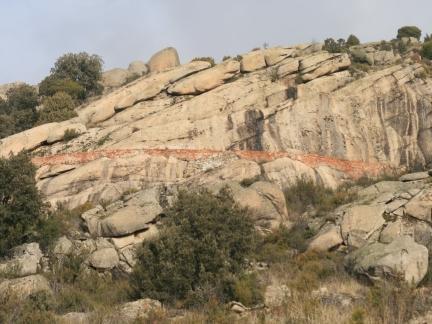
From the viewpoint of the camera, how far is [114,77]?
47.8 meters

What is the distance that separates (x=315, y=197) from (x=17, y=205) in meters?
11.1

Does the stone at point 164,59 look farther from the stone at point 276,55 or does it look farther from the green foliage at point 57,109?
the stone at point 276,55

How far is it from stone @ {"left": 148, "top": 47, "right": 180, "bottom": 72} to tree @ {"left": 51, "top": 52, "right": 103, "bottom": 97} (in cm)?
422

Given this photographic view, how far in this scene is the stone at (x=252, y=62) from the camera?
31828 millimetres

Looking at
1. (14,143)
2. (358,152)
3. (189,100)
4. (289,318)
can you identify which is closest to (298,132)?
(358,152)

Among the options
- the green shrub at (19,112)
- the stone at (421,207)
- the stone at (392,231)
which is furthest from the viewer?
the green shrub at (19,112)

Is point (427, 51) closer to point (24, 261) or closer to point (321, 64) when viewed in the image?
point (321, 64)

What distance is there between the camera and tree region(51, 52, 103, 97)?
43.6m

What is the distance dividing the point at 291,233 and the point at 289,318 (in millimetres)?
9764

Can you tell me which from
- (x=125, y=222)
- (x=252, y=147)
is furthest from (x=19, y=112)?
(x=125, y=222)

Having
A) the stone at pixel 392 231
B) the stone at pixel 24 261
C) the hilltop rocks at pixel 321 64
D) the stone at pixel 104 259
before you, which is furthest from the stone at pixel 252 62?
the stone at pixel 24 261

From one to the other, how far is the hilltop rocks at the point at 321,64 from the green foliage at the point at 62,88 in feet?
53.6

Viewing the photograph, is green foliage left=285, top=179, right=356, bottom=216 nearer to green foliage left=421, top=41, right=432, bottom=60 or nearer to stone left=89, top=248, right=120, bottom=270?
stone left=89, top=248, right=120, bottom=270

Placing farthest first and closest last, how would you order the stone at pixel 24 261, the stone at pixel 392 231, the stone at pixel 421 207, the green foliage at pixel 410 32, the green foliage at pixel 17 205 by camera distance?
the green foliage at pixel 410 32
the green foliage at pixel 17 205
the stone at pixel 421 207
the stone at pixel 392 231
the stone at pixel 24 261
